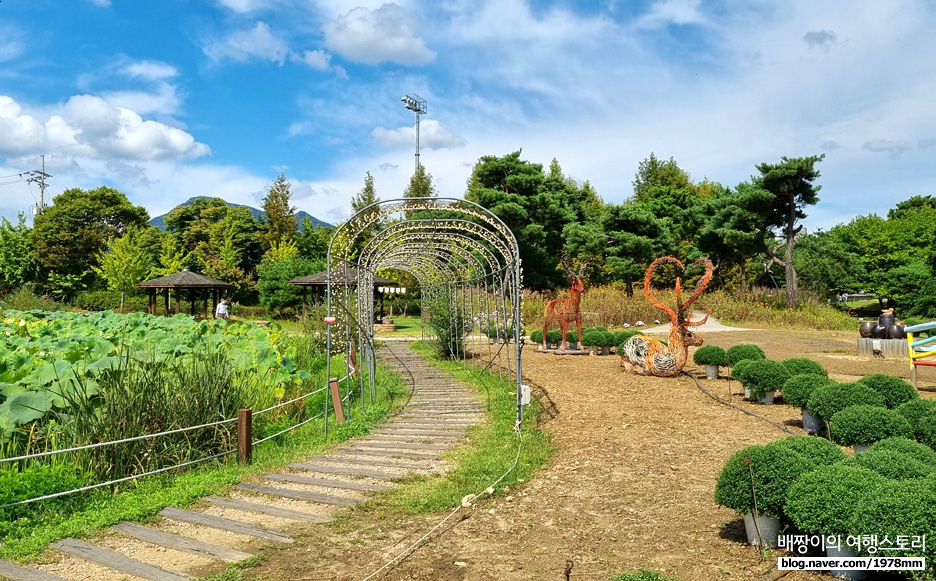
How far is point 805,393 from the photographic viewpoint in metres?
6.52

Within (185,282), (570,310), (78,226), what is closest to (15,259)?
(78,226)

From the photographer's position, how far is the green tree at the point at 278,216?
3781cm

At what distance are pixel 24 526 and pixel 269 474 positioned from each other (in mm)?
1745

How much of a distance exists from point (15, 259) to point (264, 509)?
37.8 m

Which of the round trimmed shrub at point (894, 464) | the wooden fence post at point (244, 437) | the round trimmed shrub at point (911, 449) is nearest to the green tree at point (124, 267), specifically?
the wooden fence post at point (244, 437)

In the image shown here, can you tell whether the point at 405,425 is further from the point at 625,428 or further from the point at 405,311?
the point at 405,311

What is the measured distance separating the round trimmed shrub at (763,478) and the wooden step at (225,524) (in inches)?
108

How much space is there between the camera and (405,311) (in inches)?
1244

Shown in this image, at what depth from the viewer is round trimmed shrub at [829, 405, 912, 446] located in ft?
16.0

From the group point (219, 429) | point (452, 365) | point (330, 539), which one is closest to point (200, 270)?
point (452, 365)

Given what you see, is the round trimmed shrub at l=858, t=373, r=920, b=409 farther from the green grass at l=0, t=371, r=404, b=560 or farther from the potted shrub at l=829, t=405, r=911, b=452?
the green grass at l=0, t=371, r=404, b=560

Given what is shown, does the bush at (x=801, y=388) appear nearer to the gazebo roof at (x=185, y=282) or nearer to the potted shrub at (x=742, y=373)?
the potted shrub at (x=742, y=373)

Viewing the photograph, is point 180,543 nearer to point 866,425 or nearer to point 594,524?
point 594,524

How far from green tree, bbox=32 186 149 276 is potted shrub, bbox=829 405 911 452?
37.6 metres
